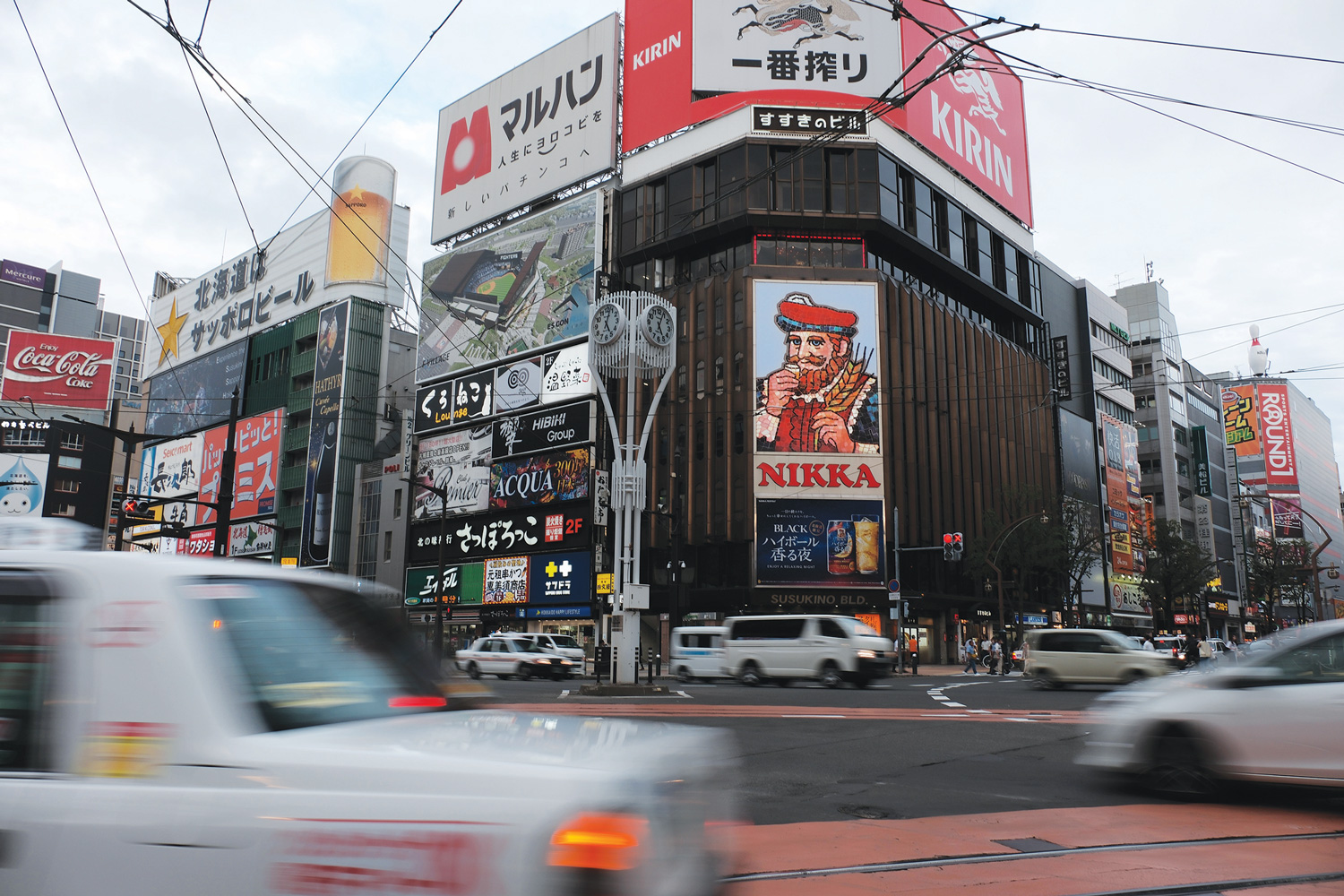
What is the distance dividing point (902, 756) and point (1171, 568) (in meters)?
61.8

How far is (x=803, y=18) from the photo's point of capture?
5175 centimetres

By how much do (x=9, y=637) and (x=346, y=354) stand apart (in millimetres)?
70404

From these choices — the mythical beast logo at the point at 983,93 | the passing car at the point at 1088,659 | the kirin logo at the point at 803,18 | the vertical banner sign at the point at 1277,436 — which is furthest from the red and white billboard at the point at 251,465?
the vertical banner sign at the point at 1277,436

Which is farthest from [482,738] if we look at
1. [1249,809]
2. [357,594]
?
[1249,809]

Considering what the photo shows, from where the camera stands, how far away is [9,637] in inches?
114

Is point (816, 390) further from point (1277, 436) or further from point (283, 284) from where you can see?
point (1277, 436)

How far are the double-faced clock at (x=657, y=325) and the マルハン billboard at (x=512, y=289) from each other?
30.1m

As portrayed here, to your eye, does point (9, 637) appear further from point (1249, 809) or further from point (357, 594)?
point (1249, 809)

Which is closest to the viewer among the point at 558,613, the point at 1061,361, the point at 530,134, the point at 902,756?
the point at 902,756

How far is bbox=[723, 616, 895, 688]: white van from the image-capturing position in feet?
83.7

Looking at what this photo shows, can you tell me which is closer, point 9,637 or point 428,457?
point 9,637

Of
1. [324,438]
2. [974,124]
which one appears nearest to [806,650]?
[974,124]

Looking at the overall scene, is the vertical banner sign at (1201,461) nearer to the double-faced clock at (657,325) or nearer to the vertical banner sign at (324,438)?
the vertical banner sign at (324,438)

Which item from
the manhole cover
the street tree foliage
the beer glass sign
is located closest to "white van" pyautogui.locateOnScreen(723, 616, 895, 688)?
the manhole cover
